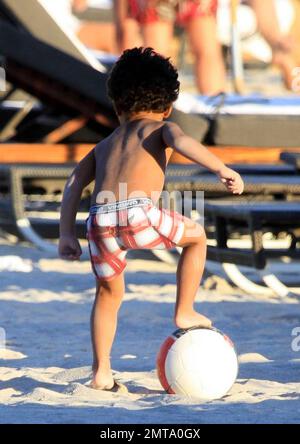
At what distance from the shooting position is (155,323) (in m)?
6.95

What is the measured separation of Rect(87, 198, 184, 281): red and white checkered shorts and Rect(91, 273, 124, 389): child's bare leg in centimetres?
6

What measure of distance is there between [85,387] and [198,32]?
7.97 meters

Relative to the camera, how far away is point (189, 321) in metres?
5.46

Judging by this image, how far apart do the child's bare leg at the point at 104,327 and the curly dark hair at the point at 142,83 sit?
68 cm

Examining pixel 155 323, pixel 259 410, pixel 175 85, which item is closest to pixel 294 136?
pixel 155 323

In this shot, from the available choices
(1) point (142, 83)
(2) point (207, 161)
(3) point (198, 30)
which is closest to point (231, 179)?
(2) point (207, 161)

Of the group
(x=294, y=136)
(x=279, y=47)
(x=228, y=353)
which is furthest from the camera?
(x=279, y=47)

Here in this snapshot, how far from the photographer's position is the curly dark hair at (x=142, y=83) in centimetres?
549

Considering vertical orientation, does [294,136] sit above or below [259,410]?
above

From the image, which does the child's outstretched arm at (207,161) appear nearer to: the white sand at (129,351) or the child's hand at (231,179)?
the child's hand at (231,179)

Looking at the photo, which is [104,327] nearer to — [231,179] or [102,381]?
[102,381]

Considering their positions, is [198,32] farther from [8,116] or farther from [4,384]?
[4,384]

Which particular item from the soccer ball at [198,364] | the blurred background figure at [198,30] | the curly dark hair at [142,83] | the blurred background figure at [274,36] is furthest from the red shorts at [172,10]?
the soccer ball at [198,364]

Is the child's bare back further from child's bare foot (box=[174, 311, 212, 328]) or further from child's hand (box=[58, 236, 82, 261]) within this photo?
child's bare foot (box=[174, 311, 212, 328])
